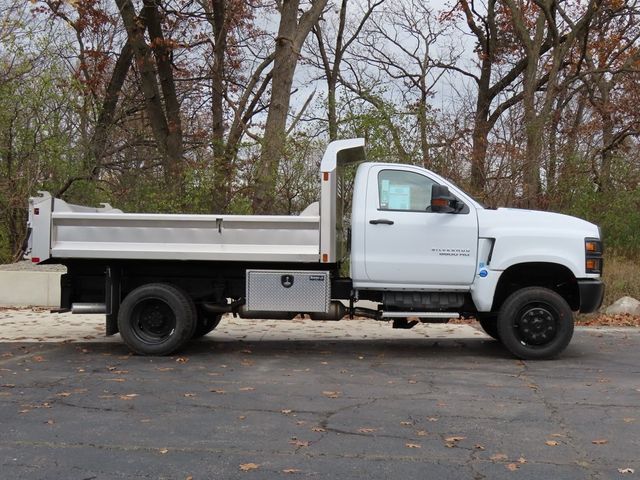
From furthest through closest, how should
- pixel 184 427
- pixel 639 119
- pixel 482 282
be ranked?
1. pixel 639 119
2. pixel 482 282
3. pixel 184 427

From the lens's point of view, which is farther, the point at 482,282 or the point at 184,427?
the point at 482,282

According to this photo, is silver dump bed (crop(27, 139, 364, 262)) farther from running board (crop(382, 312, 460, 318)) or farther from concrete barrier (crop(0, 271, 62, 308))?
concrete barrier (crop(0, 271, 62, 308))

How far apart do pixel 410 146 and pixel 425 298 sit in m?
7.12

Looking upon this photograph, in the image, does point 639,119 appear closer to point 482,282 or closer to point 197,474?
point 482,282

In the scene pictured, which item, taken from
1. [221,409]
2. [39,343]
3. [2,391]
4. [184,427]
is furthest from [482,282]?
[39,343]

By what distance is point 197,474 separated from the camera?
4469 millimetres

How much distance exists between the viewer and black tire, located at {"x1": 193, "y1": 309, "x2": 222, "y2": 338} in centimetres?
969

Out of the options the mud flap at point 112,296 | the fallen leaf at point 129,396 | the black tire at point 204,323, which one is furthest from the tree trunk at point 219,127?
the fallen leaf at point 129,396

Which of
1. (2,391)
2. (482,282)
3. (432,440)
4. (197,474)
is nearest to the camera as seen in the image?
(197,474)

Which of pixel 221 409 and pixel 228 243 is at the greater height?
pixel 228 243

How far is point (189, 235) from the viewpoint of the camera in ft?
27.3

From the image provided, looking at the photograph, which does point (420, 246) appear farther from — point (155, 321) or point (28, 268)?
point (28, 268)

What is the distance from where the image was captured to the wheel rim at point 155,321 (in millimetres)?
8617

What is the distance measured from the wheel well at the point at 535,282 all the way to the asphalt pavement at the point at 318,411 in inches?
29.9
